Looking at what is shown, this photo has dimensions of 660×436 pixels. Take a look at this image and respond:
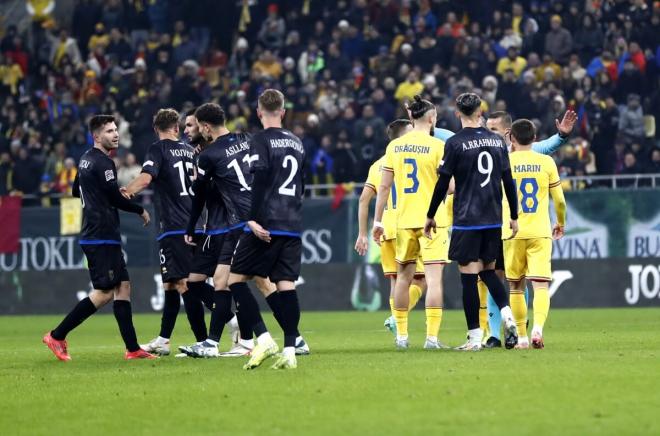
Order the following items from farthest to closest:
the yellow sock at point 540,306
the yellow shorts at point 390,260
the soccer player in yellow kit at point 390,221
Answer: the yellow shorts at point 390,260, the soccer player in yellow kit at point 390,221, the yellow sock at point 540,306

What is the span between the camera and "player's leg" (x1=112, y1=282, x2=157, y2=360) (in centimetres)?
1351

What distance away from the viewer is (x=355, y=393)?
30.4ft

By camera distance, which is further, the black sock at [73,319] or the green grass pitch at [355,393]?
the black sock at [73,319]

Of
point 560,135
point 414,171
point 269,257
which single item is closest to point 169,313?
point 414,171

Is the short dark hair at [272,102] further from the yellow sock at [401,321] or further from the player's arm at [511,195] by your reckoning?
the yellow sock at [401,321]

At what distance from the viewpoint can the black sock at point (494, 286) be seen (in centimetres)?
1292

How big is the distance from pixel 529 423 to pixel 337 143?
19.9 metres

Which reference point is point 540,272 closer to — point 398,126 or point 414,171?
point 414,171

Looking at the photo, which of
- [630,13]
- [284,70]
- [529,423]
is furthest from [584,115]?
[529,423]

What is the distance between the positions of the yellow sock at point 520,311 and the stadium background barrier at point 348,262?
10.2 metres

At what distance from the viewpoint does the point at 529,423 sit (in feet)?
25.3

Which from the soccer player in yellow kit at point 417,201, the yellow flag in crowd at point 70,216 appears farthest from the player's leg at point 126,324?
the yellow flag in crowd at point 70,216

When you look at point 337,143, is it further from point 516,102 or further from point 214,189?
point 214,189

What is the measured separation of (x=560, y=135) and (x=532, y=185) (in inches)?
30.8
